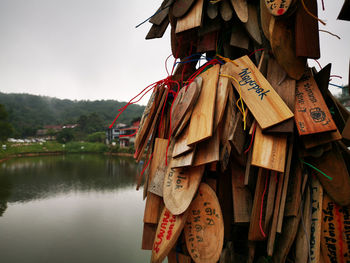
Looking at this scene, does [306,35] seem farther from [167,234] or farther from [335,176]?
[167,234]

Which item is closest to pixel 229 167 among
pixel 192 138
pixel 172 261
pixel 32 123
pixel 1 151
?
pixel 192 138

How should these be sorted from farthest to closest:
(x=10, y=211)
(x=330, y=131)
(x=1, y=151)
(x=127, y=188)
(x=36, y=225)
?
(x=1, y=151), (x=127, y=188), (x=10, y=211), (x=36, y=225), (x=330, y=131)

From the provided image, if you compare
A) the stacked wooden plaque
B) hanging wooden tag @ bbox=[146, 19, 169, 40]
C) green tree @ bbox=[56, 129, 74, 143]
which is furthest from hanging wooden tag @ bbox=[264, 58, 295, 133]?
green tree @ bbox=[56, 129, 74, 143]

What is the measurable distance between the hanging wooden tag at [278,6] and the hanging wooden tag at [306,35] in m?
0.09

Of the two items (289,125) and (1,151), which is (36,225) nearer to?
(289,125)

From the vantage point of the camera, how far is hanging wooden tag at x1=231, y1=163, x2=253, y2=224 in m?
0.79

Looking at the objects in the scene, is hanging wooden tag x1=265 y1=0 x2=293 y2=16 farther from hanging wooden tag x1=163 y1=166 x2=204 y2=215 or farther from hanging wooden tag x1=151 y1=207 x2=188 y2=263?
hanging wooden tag x1=151 y1=207 x2=188 y2=263

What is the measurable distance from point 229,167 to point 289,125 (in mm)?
346

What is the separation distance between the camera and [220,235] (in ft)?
2.28

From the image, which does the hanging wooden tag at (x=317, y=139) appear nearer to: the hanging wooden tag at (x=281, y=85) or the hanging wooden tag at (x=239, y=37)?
the hanging wooden tag at (x=281, y=85)

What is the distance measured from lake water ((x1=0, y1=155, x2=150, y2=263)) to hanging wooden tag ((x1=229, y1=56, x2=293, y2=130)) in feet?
6.85

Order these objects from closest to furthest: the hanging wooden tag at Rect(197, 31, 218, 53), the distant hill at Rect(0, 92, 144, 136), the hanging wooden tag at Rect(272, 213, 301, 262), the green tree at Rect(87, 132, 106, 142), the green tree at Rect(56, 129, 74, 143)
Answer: the hanging wooden tag at Rect(272, 213, 301, 262)
the hanging wooden tag at Rect(197, 31, 218, 53)
the green tree at Rect(56, 129, 74, 143)
the green tree at Rect(87, 132, 106, 142)
the distant hill at Rect(0, 92, 144, 136)

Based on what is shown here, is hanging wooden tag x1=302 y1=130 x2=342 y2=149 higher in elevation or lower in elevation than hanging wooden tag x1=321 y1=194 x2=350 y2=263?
higher

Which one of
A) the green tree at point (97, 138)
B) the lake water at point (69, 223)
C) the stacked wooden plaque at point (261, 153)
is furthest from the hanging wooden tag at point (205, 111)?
the green tree at point (97, 138)
